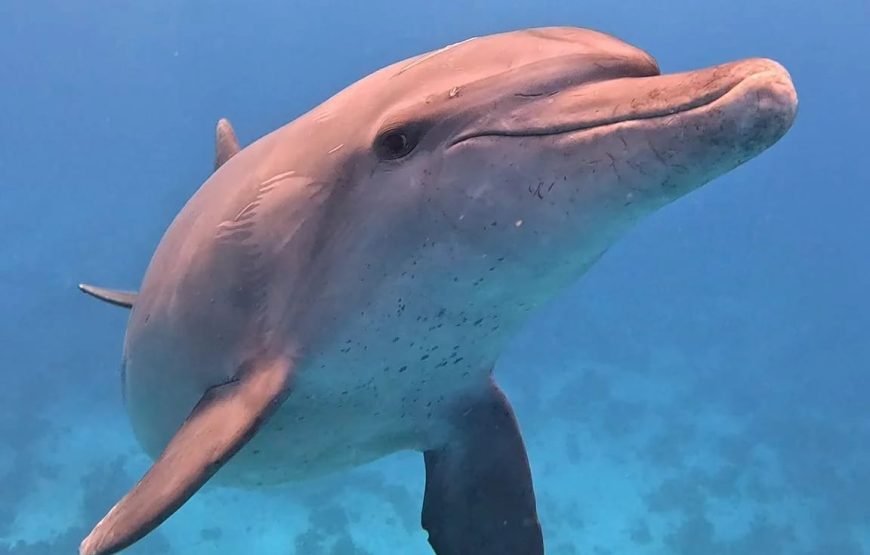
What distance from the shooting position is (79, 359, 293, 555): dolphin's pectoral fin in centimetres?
298

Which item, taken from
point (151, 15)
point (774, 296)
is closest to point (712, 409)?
point (774, 296)

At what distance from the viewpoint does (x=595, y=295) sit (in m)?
38.5

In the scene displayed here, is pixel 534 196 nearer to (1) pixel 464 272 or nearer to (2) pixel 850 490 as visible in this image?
(1) pixel 464 272

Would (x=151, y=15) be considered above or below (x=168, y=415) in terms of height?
below

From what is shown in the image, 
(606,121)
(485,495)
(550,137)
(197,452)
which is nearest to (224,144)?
(485,495)

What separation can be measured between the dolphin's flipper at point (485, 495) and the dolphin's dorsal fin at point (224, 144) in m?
2.39

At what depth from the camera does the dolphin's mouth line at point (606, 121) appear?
7.27 feet

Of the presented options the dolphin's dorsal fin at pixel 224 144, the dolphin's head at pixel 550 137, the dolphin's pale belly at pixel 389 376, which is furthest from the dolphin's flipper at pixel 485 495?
the dolphin's dorsal fin at pixel 224 144

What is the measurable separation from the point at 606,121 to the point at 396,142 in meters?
0.80

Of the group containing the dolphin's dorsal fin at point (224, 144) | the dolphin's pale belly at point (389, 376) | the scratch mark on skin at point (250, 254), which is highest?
the scratch mark on skin at point (250, 254)

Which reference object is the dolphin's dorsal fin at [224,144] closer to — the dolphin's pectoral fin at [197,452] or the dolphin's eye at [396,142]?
the dolphin's pectoral fin at [197,452]

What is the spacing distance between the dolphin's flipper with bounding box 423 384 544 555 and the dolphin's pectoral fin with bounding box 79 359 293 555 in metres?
1.37

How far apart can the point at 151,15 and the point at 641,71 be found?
54807mm

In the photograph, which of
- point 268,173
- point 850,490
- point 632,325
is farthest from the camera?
point 632,325
